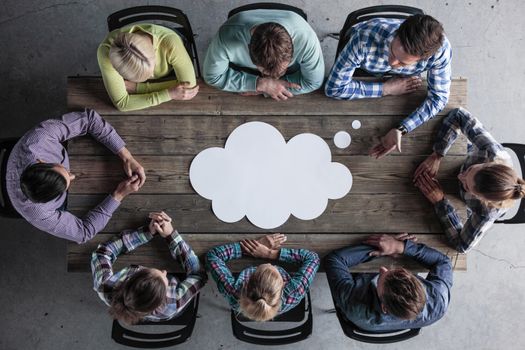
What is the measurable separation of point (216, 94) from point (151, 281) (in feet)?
3.14

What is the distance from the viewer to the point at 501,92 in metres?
2.95

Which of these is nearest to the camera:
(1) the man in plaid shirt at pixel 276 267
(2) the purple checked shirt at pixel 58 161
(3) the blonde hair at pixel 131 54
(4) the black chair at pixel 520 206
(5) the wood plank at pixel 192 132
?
(3) the blonde hair at pixel 131 54

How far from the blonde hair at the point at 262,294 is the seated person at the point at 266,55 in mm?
871

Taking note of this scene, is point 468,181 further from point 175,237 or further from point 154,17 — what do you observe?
point 154,17

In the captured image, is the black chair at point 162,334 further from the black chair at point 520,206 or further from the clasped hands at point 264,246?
the black chair at point 520,206

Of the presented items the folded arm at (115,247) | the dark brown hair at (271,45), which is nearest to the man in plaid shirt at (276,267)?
the folded arm at (115,247)

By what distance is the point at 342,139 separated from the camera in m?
2.13

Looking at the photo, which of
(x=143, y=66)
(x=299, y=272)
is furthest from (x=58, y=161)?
(x=299, y=272)

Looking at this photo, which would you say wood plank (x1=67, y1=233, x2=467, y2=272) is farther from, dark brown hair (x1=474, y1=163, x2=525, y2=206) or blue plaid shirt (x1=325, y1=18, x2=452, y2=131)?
blue plaid shirt (x1=325, y1=18, x2=452, y2=131)

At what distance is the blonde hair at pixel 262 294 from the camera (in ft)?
5.87

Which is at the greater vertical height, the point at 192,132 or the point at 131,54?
the point at 131,54

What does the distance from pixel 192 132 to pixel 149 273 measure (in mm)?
721

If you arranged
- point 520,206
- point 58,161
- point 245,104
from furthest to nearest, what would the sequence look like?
point 520,206 < point 245,104 < point 58,161

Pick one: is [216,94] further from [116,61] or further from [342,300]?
[342,300]
